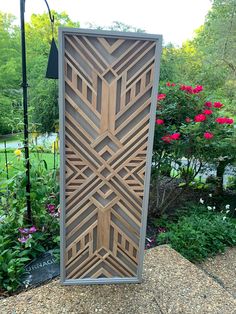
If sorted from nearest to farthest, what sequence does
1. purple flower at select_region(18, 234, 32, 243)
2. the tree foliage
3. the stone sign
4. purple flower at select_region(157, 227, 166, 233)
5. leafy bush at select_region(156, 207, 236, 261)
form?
1. the stone sign
2. purple flower at select_region(18, 234, 32, 243)
3. leafy bush at select_region(156, 207, 236, 261)
4. purple flower at select_region(157, 227, 166, 233)
5. the tree foliage

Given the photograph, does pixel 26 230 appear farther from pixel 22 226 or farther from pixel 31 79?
Result: pixel 31 79

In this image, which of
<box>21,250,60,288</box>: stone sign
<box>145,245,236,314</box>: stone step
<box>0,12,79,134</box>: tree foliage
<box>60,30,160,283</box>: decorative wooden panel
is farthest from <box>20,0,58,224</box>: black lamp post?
<box>145,245,236,314</box>: stone step

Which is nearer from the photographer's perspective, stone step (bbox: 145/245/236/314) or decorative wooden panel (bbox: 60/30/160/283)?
decorative wooden panel (bbox: 60/30/160/283)

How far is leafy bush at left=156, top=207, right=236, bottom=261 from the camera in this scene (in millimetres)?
2230

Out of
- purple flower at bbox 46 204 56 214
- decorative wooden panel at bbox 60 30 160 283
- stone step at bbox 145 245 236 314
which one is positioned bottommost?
stone step at bbox 145 245 236 314

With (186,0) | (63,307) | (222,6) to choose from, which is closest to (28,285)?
(63,307)

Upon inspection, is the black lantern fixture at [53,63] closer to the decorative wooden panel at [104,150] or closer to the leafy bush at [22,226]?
the decorative wooden panel at [104,150]

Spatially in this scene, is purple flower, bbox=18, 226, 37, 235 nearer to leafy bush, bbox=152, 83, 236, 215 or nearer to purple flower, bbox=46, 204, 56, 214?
purple flower, bbox=46, 204, 56, 214

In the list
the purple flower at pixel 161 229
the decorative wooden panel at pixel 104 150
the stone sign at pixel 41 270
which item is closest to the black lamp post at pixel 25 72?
the stone sign at pixel 41 270

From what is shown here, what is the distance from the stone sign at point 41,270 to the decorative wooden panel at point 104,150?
224 millimetres

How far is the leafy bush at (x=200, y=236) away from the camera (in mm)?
2230

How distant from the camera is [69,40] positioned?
Result: 128 cm

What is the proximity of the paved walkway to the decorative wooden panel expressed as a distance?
9 centimetres

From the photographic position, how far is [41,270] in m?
1.86
